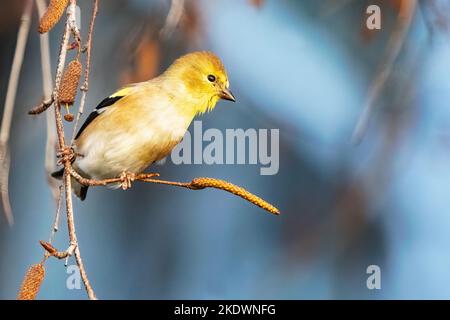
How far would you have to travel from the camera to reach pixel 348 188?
3.53m

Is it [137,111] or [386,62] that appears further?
[137,111]

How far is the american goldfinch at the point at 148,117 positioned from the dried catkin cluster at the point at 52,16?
111cm

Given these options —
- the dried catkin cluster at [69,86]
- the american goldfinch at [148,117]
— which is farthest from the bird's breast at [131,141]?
the dried catkin cluster at [69,86]

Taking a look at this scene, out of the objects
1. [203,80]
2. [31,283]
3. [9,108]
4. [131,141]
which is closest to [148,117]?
[131,141]

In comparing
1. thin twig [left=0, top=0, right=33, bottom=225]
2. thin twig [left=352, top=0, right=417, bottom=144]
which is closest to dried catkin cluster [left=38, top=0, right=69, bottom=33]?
thin twig [left=0, top=0, right=33, bottom=225]

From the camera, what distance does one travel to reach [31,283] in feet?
5.40

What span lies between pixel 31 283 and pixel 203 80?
1.45m

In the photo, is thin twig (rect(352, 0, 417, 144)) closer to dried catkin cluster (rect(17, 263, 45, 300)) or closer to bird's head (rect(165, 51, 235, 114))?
bird's head (rect(165, 51, 235, 114))

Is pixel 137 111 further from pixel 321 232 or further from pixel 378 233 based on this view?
pixel 378 233

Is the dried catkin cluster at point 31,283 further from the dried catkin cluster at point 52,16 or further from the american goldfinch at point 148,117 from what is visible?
the american goldfinch at point 148,117

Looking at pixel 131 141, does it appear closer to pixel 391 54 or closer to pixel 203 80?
pixel 203 80

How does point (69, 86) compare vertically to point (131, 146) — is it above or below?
below
